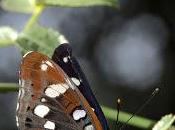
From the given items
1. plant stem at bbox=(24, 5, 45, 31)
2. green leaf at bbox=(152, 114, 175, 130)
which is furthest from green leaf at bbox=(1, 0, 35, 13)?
green leaf at bbox=(152, 114, 175, 130)

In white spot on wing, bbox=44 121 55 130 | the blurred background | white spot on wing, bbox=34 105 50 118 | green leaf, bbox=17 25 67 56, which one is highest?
the blurred background

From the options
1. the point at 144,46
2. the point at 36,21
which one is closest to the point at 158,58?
the point at 144,46

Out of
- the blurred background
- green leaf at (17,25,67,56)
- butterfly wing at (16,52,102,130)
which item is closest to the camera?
butterfly wing at (16,52,102,130)

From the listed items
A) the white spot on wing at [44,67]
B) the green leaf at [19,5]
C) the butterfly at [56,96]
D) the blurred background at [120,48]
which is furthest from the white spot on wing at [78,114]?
the blurred background at [120,48]

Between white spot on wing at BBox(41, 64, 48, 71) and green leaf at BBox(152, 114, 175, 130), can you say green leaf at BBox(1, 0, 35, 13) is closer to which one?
white spot on wing at BBox(41, 64, 48, 71)

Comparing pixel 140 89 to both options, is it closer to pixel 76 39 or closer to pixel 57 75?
pixel 76 39

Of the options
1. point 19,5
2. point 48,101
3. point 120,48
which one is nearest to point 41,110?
point 48,101

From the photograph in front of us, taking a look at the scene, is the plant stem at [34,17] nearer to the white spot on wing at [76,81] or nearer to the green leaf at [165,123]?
the white spot on wing at [76,81]

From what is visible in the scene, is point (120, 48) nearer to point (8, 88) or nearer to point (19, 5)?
point (19, 5)
